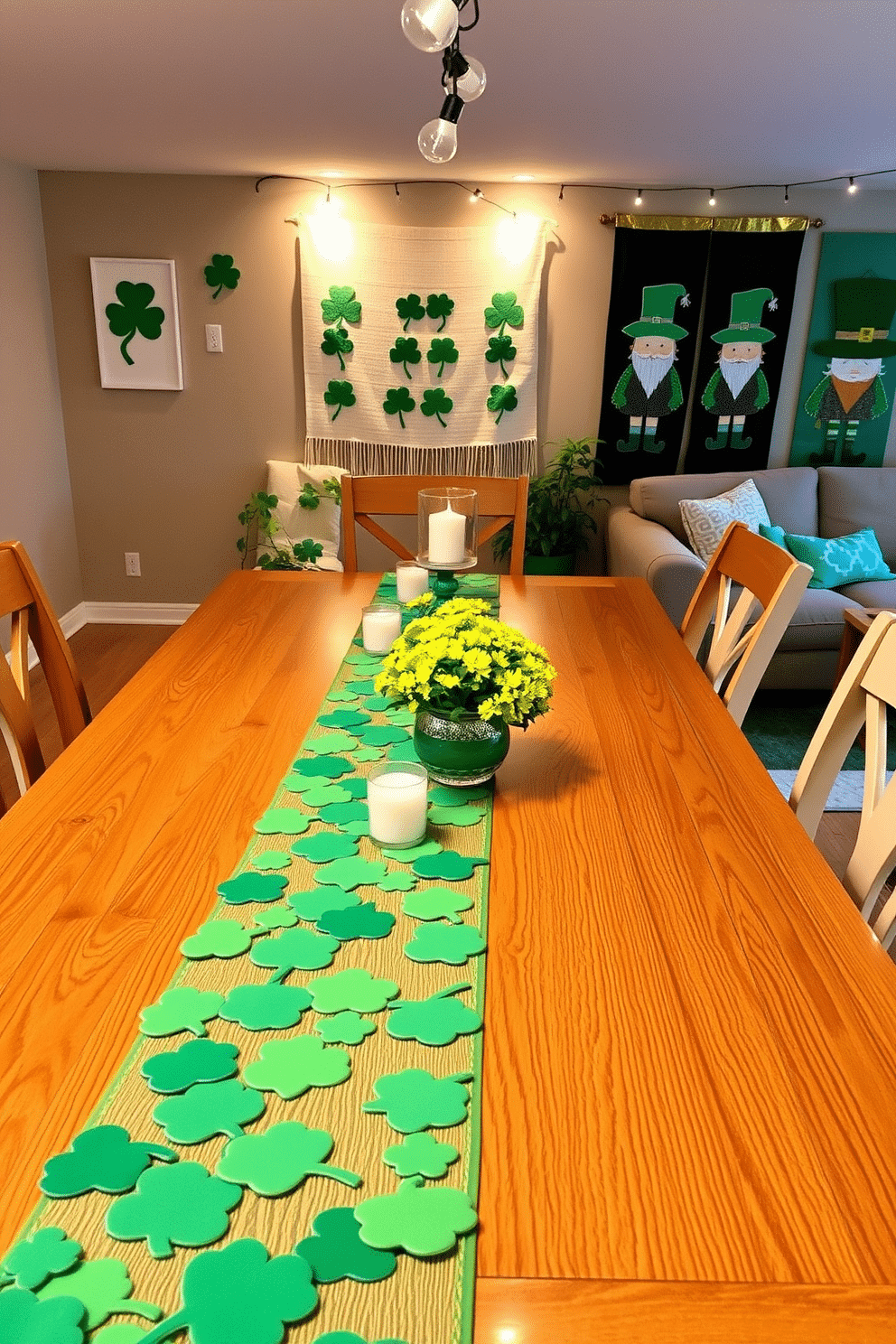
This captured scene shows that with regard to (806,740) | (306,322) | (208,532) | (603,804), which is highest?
(306,322)

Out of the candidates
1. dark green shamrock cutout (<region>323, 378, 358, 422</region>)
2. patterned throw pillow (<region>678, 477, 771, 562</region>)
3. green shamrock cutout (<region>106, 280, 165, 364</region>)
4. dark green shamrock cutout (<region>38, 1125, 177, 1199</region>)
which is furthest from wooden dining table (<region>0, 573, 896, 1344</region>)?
green shamrock cutout (<region>106, 280, 165, 364</region>)

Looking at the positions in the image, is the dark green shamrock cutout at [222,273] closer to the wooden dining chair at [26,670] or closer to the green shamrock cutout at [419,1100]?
the wooden dining chair at [26,670]

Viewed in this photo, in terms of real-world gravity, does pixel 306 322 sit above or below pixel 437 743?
above

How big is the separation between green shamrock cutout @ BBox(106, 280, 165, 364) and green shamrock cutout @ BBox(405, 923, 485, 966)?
4094 millimetres

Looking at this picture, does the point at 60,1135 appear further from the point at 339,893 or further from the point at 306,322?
the point at 306,322

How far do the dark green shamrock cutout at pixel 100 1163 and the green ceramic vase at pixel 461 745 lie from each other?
0.63 metres

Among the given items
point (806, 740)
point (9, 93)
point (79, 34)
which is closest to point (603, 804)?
point (79, 34)

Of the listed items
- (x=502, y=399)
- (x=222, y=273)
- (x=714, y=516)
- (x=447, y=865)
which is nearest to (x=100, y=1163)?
(x=447, y=865)

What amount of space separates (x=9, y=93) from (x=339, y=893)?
2.89 meters

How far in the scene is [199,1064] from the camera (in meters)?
0.77

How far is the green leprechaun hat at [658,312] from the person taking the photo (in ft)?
14.4

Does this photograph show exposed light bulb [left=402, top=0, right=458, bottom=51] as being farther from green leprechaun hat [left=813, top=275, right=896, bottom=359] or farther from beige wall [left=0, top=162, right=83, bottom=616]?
green leprechaun hat [left=813, top=275, right=896, bottom=359]

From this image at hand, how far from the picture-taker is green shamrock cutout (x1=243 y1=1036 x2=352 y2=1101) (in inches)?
29.8

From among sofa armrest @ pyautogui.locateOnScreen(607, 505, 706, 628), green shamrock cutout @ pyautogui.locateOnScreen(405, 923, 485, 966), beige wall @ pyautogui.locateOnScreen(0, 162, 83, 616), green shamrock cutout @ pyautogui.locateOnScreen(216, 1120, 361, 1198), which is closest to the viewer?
green shamrock cutout @ pyautogui.locateOnScreen(216, 1120, 361, 1198)
